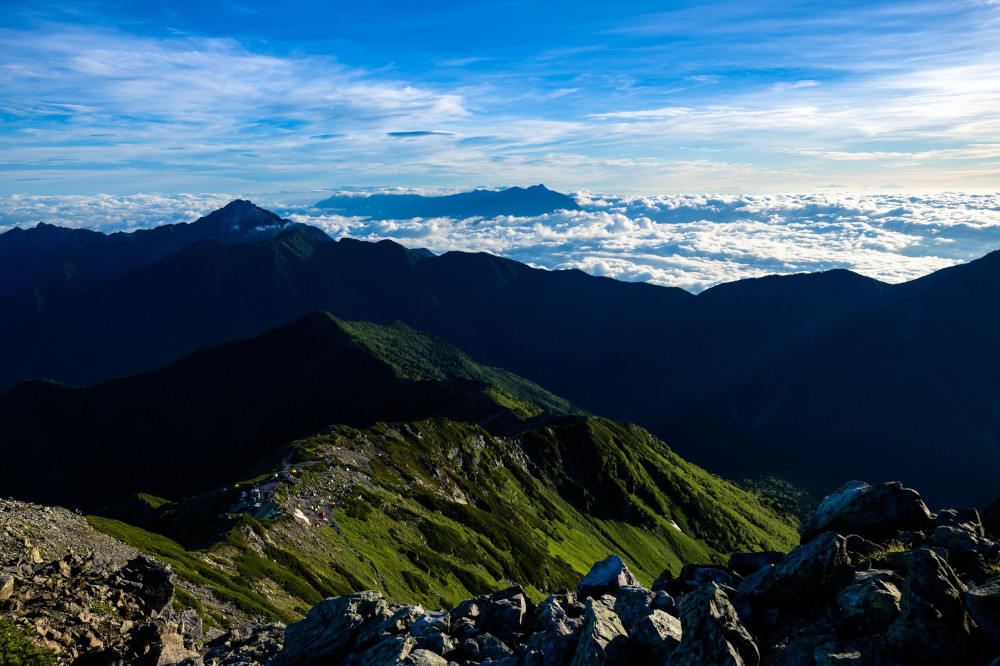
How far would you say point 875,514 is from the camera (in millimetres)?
31609

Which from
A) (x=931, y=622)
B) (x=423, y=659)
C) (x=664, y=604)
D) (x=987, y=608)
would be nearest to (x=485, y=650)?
(x=423, y=659)

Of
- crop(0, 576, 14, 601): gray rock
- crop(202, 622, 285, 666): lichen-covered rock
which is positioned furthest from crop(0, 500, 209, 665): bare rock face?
crop(202, 622, 285, 666): lichen-covered rock

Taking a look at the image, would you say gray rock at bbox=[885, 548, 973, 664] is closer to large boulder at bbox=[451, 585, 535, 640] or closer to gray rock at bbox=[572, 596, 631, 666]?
gray rock at bbox=[572, 596, 631, 666]

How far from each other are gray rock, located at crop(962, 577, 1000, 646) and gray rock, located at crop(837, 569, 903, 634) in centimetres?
234

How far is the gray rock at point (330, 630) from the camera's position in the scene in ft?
103

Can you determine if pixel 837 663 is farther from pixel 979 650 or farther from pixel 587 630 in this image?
pixel 587 630

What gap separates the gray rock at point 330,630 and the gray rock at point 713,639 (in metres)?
19.4

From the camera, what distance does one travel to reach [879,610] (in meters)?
20.8

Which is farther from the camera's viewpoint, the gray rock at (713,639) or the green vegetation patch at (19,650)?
the green vegetation patch at (19,650)

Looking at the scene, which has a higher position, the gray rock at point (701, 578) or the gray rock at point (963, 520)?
the gray rock at point (963, 520)

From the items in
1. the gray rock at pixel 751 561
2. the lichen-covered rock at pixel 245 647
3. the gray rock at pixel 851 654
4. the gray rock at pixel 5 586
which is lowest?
the lichen-covered rock at pixel 245 647

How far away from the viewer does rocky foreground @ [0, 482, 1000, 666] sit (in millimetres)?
19266

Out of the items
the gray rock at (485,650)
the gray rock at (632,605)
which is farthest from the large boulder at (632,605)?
the gray rock at (485,650)

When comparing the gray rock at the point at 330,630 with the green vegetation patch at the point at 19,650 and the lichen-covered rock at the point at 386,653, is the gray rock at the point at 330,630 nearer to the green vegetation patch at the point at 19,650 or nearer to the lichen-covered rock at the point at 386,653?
the lichen-covered rock at the point at 386,653
